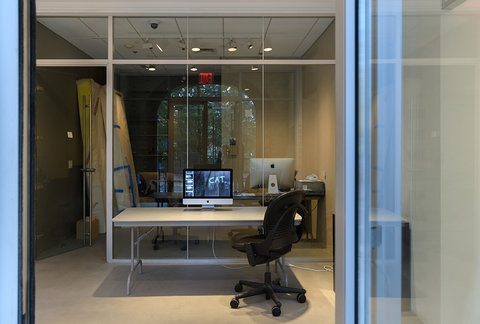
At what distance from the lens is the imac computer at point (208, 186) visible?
3.79 meters

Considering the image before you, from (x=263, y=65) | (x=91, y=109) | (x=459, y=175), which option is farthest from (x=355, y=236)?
(x=91, y=109)

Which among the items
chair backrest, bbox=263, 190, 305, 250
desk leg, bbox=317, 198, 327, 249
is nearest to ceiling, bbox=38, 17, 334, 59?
desk leg, bbox=317, 198, 327, 249

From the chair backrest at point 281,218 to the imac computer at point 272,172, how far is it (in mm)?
1298

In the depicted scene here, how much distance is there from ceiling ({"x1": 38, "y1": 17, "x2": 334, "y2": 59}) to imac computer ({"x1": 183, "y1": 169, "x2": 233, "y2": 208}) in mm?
1679

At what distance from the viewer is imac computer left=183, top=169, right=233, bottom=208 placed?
379 cm

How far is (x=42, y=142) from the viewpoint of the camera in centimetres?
462

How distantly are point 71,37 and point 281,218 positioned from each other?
4.08 m

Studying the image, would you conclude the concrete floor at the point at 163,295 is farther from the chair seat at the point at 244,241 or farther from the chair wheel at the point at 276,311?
the chair seat at the point at 244,241

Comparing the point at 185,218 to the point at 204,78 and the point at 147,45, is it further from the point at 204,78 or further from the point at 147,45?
the point at 147,45

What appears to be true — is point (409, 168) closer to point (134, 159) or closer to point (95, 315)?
point (95, 315)

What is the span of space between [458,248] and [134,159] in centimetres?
391

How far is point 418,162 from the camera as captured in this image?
107 cm

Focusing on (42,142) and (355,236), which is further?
(42,142)

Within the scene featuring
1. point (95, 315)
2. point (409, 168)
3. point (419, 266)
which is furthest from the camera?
point (95, 315)
